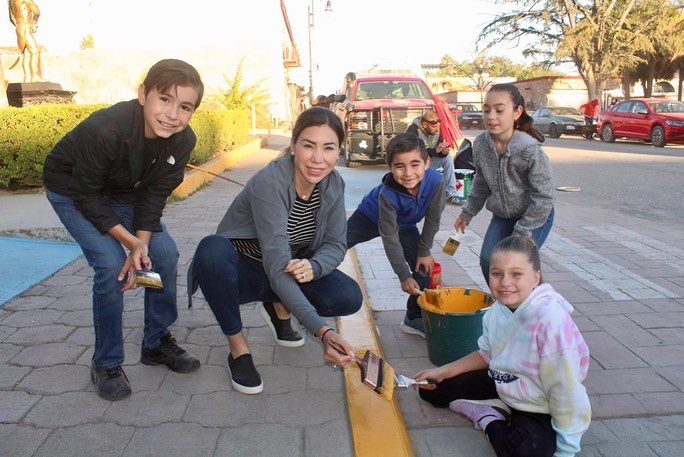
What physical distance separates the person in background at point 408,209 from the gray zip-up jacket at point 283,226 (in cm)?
42

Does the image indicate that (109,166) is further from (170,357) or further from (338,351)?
(338,351)

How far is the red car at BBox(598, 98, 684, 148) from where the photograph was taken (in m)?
18.0

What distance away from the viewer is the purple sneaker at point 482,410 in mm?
2627

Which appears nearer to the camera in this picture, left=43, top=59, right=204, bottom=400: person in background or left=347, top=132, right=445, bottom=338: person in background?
left=43, top=59, right=204, bottom=400: person in background

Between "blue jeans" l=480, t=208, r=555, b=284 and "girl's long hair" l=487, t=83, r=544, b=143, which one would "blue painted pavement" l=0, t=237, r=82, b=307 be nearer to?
"blue jeans" l=480, t=208, r=555, b=284

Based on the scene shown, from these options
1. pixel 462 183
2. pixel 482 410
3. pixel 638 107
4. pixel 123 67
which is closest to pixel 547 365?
pixel 482 410

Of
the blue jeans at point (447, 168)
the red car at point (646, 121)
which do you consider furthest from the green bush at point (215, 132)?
the red car at point (646, 121)

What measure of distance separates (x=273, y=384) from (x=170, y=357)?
0.59 m

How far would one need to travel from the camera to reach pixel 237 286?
3.10 m

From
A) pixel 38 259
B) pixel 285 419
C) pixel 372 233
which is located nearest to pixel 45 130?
pixel 38 259

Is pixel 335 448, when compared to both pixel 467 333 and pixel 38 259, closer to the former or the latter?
pixel 467 333

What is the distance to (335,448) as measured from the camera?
2.55 m

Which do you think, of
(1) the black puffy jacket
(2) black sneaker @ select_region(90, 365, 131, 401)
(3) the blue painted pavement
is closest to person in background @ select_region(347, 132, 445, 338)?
(1) the black puffy jacket

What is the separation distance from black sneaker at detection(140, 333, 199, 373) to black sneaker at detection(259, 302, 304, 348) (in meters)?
0.54
